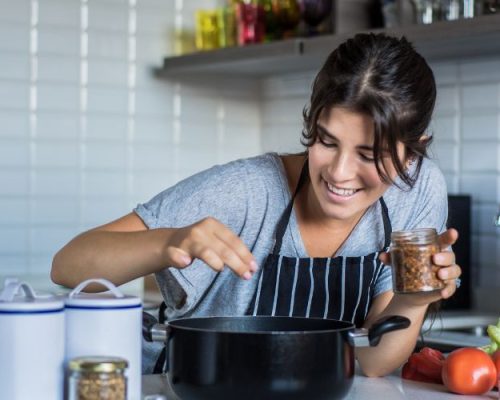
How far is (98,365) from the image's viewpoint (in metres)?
1.34

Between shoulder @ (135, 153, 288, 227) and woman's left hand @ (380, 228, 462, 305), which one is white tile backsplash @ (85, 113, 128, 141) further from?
woman's left hand @ (380, 228, 462, 305)

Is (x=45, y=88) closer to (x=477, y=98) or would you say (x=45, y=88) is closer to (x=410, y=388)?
(x=477, y=98)

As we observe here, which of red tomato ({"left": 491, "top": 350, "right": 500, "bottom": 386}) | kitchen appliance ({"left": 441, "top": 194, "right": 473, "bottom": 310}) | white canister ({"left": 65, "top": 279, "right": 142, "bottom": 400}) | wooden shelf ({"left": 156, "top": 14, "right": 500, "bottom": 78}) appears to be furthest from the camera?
kitchen appliance ({"left": 441, "top": 194, "right": 473, "bottom": 310})

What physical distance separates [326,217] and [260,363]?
2.24 feet

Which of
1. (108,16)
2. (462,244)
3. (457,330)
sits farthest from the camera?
(108,16)

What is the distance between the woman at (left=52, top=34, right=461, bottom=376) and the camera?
186cm

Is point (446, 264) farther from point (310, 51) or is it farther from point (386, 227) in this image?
point (310, 51)

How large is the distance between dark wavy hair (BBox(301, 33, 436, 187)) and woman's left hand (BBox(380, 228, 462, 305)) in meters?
0.18

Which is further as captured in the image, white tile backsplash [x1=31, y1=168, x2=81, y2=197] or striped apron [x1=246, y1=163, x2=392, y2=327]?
white tile backsplash [x1=31, y1=168, x2=81, y2=197]

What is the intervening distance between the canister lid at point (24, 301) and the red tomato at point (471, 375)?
2.30 ft

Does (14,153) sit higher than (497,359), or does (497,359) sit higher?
(14,153)

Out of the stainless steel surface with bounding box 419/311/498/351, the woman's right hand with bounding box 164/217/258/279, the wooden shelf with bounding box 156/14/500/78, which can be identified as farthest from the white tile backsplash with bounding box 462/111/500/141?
the woman's right hand with bounding box 164/217/258/279

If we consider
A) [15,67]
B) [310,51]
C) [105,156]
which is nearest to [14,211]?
[105,156]

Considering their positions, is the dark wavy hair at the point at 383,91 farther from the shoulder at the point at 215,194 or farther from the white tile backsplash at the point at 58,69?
the white tile backsplash at the point at 58,69
